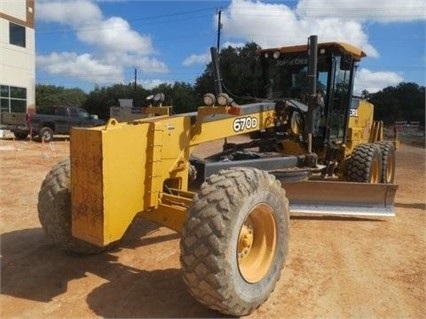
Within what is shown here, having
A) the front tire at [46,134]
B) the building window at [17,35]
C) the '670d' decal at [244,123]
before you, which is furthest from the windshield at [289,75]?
the building window at [17,35]

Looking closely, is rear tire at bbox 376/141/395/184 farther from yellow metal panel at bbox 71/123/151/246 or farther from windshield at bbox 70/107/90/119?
windshield at bbox 70/107/90/119

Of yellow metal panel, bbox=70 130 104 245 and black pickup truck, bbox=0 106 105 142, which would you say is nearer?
yellow metal panel, bbox=70 130 104 245

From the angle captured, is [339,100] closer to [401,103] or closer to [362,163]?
[362,163]

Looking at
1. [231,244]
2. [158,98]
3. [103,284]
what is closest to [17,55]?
[158,98]

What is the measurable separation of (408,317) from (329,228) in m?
2.67

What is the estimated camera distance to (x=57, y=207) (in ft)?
16.2

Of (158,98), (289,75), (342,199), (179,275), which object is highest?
(289,75)

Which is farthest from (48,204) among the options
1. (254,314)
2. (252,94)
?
(252,94)

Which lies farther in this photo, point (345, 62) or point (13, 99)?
point (13, 99)

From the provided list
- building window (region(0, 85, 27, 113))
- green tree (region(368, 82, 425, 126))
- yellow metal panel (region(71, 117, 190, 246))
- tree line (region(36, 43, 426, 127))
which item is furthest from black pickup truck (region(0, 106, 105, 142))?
green tree (region(368, 82, 425, 126))

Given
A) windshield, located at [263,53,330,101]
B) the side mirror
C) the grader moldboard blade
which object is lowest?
the grader moldboard blade

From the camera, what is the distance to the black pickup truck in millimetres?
22125

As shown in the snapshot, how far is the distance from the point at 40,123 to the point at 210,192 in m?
19.9

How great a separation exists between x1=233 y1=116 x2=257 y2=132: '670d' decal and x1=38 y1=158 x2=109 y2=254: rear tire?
205 cm
